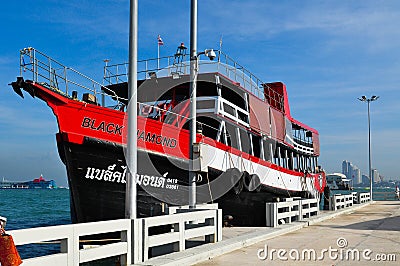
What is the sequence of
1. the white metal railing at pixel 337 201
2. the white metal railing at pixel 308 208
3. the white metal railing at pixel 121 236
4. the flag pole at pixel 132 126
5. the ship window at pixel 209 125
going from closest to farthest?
the white metal railing at pixel 121 236
the flag pole at pixel 132 126
the ship window at pixel 209 125
the white metal railing at pixel 308 208
the white metal railing at pixel 337 201

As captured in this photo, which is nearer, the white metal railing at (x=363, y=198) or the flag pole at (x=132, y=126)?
the flag pole at (x=132, y=126)

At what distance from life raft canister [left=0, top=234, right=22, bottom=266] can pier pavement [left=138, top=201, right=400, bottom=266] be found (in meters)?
3.48

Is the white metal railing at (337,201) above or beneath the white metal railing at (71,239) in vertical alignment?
beneath

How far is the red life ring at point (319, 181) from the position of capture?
31.2 m

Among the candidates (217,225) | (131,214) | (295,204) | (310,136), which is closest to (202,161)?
(217,225)

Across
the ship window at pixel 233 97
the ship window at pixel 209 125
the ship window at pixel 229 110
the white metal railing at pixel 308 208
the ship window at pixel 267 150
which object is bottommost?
the white metal railing at pixel 308 208

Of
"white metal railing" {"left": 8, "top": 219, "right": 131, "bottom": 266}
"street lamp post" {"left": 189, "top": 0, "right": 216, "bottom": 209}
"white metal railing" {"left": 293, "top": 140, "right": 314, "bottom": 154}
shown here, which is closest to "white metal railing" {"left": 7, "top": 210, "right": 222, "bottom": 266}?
"white metal railing" {"left": 8, "top": 219, "right": 131, "bottom": 266}

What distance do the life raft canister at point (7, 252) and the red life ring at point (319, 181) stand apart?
26459 mm

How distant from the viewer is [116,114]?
1391cm

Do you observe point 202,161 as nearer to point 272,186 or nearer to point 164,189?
point 164,189

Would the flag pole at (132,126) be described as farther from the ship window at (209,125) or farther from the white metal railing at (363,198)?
the white metal railing at (363,198)

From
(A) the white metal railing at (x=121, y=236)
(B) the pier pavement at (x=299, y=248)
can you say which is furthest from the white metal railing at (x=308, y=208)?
(A) the white metal railing at (x=121, y=236)

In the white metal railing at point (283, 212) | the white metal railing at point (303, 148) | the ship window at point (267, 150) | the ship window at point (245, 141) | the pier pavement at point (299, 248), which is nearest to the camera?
the pier pavement at point (299, 248)

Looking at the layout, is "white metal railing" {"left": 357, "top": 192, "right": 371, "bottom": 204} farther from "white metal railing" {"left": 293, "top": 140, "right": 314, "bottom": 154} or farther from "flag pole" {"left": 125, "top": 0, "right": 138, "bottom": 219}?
"flag pole" {"left": 125, "top": 0, "right": 138, "bottom": 219}
